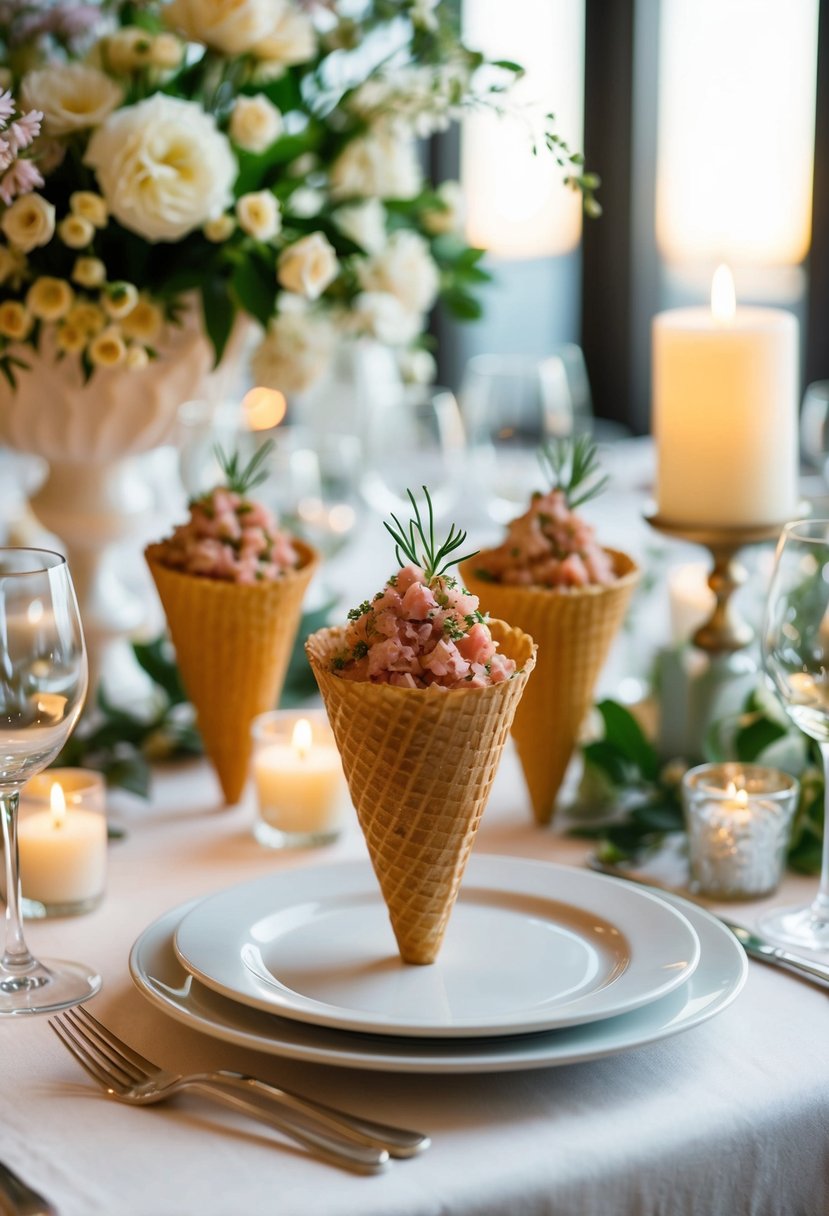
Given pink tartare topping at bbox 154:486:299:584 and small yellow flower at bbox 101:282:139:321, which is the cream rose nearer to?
small yellow flower at bbox 101:282:139:321

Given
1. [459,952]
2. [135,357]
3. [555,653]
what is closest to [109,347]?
[135,357]

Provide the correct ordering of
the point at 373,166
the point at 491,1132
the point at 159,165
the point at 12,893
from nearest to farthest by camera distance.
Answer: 1. the point at 491,1132
2. the point at 12,893
3. the point at 159,165
4. the point at 373,166

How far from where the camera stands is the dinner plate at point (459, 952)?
97cm

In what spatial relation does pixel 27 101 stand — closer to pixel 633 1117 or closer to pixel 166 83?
pixel 166 83

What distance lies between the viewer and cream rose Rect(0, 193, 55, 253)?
151cm

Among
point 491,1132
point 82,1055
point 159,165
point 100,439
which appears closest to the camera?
point 491,1132

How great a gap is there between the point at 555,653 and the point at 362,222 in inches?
29.0

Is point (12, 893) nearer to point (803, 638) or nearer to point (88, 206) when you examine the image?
point (803, 638)

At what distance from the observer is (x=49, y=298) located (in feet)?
5.25

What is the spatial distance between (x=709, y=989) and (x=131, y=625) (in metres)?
1.01

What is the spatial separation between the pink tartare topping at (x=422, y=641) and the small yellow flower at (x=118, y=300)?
0.68 metres

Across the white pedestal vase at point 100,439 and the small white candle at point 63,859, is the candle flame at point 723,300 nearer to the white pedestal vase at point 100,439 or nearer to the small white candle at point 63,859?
the white pedestal vase at point 100,439

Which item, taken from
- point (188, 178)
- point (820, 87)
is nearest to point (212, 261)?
point (188, 178)

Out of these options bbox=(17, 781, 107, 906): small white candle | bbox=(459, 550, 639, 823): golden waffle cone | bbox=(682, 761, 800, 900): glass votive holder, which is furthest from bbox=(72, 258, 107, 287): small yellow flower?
bbox=(682, 761, 800, 900): glass votive holder
